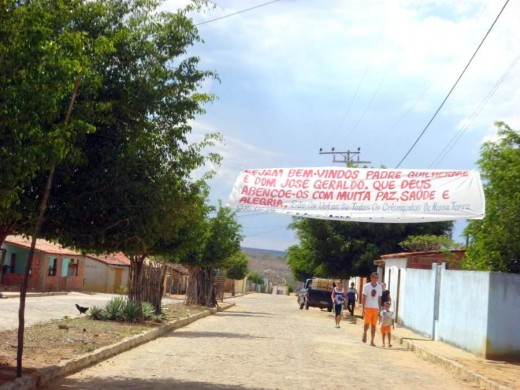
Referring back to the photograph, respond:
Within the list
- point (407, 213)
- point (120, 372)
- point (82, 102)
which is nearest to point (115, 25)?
point (82, 102)

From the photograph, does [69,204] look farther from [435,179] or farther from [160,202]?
[435,179]

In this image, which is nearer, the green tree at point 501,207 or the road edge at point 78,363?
the road edge at point 78,363

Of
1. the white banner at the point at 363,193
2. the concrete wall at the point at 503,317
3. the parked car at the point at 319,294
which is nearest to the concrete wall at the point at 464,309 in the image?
the concrete wall at the point at 503,317

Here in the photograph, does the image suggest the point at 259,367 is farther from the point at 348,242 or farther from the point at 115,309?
the point at 348,242

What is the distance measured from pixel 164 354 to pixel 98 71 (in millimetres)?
6498

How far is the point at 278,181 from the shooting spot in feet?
61.3

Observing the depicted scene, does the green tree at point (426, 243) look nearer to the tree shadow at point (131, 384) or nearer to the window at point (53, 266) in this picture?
the tree shadow at point (131, 384)

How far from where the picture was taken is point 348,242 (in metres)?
42.4

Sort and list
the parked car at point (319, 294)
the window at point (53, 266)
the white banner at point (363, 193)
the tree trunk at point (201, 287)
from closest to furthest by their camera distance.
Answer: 1. the white banner at point (363, 193)
2. the tree trunk at point (201, 287)
3. the parked car at point (319, 294)
4. the window at point (53, 266)

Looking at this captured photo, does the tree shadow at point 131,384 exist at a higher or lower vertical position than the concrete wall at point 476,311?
lower

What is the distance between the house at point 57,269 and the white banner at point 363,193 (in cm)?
2298

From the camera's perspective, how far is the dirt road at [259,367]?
11.5 metres

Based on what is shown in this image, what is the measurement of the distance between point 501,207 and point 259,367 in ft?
24.8

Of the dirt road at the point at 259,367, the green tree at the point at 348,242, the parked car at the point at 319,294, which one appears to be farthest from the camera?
the parked car at the point at 319,294
